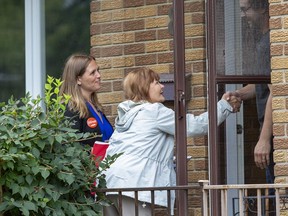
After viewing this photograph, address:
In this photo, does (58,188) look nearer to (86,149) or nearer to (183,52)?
(86,149)

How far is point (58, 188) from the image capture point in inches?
286

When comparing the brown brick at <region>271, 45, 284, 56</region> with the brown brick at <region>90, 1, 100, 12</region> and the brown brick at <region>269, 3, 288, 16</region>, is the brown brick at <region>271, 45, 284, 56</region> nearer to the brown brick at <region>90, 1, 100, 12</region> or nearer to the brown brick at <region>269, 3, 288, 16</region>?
the brown brick at <region>269, 3, 288, 16</region>

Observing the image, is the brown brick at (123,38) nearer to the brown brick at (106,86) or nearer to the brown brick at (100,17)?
the brown brick at (100,17)

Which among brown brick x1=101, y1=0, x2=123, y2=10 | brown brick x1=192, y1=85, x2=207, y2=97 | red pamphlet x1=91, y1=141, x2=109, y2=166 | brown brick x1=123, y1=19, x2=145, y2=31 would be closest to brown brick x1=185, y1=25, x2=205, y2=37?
brown brick x1=192, y1=85, x2=207, y2=97

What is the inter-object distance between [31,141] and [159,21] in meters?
2.35

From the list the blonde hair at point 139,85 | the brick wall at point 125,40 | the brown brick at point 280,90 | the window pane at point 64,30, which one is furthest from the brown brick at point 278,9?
the window pane at point 64,30

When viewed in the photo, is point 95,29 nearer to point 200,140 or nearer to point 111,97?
point 111,97

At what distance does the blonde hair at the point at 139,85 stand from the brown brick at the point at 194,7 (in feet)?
1.64

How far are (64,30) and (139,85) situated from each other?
2189 mm

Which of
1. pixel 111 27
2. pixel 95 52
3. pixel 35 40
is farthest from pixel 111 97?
pixel 35 40

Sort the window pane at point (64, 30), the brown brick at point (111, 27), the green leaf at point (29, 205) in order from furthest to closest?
the window pane at point (64, 30) < the brown brick at point (111, 27) < the green leaf at point (29, 205)

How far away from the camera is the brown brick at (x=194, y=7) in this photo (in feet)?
25.9

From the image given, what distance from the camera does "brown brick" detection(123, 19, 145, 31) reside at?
937 centimetres

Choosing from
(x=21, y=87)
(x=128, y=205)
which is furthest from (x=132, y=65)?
(x=128, y=205)
